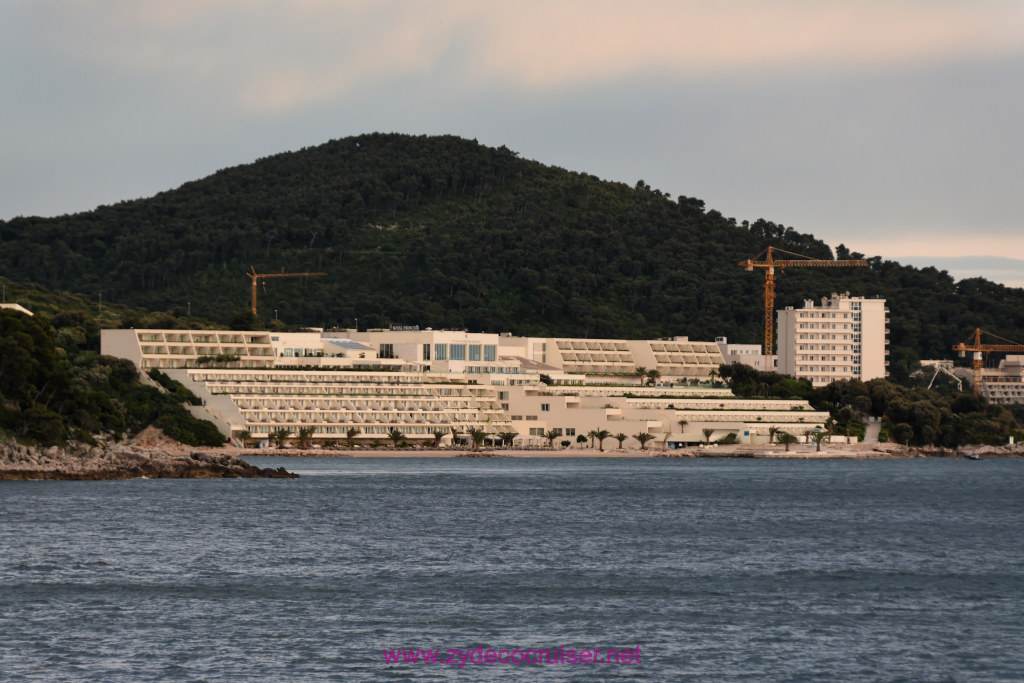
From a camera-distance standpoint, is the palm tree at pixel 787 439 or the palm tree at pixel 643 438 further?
the palm tree at pixel 787 439

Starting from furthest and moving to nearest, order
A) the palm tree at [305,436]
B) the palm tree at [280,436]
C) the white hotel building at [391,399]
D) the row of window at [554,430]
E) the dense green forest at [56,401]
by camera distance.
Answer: the row of window at [554,430], the white hotel building at [391,399], the palm tree at [305,436], the palm tree at [280,436], the dense green forest at [56,401]

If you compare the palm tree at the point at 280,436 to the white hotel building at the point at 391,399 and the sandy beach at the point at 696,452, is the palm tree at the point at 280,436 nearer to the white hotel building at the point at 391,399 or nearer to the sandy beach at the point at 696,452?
the white hotel building at the point at 391,399

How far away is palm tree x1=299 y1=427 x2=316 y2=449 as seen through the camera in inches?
6619

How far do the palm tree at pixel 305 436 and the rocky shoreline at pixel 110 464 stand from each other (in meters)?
34.7

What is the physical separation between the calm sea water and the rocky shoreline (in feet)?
11.6

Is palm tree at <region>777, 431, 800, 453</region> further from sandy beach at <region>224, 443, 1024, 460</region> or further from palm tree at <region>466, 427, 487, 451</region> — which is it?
palm tree at <region>466, 427, 487, 451</region>

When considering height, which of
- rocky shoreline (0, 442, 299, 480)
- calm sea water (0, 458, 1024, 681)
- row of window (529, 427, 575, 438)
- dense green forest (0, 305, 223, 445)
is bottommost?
calm sea water (0, 458, 1024, 681)

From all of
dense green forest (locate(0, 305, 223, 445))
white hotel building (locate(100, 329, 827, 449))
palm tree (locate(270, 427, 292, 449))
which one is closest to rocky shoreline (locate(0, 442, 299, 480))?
dense green forest (locate(0, 305, 223, 445))

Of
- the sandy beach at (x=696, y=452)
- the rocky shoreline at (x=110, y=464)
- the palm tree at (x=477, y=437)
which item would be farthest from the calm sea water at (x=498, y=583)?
the palm tree at (x=477, y=437)

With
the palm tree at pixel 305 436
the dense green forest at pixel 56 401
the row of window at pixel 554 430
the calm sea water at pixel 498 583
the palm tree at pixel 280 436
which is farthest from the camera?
the row of window at pixel 554 430

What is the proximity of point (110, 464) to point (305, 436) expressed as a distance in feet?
160

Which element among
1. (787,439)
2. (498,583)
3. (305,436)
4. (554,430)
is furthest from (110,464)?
(787,439)

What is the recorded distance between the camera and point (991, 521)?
95.2 meters

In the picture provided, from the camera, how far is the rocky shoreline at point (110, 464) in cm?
11381
